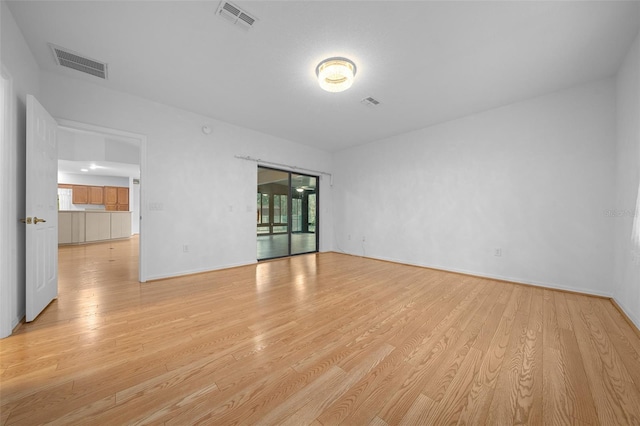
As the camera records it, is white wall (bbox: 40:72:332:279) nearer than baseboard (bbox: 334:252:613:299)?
No

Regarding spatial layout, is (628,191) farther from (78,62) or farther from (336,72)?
(78,62)

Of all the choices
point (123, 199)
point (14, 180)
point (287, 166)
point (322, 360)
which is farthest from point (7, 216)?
point (123, 199)

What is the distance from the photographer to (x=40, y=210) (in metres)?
2.33

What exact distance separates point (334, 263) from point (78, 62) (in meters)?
4.76

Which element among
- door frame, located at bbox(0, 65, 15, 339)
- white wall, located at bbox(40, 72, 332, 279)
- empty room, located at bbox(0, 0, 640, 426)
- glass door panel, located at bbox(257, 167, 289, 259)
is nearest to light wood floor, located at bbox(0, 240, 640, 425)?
empty room, located at bbox(0, 0, 640, 426)

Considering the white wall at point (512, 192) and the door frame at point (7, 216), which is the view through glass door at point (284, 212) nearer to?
the white wall at point (512, 192)

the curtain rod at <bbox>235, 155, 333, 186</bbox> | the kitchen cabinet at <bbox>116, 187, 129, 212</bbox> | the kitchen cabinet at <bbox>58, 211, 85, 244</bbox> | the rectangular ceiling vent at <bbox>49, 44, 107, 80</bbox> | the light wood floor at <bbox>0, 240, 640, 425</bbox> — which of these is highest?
the rectangular ceiling vent at <bbox>49, 44, 107, 80</bbox>

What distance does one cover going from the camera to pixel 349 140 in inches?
212

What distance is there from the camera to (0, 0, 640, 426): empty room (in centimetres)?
134

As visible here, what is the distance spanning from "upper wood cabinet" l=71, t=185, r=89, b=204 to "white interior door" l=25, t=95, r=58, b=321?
876 cm

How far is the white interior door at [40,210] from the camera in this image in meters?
2.13

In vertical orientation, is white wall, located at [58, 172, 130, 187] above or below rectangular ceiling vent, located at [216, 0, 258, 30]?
below

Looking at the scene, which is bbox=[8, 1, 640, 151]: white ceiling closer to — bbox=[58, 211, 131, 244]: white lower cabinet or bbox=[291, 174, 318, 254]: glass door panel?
bbox=[291, 174, 318, 254]: glass door panel

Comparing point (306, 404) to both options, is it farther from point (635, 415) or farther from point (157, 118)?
point (157, 118)
